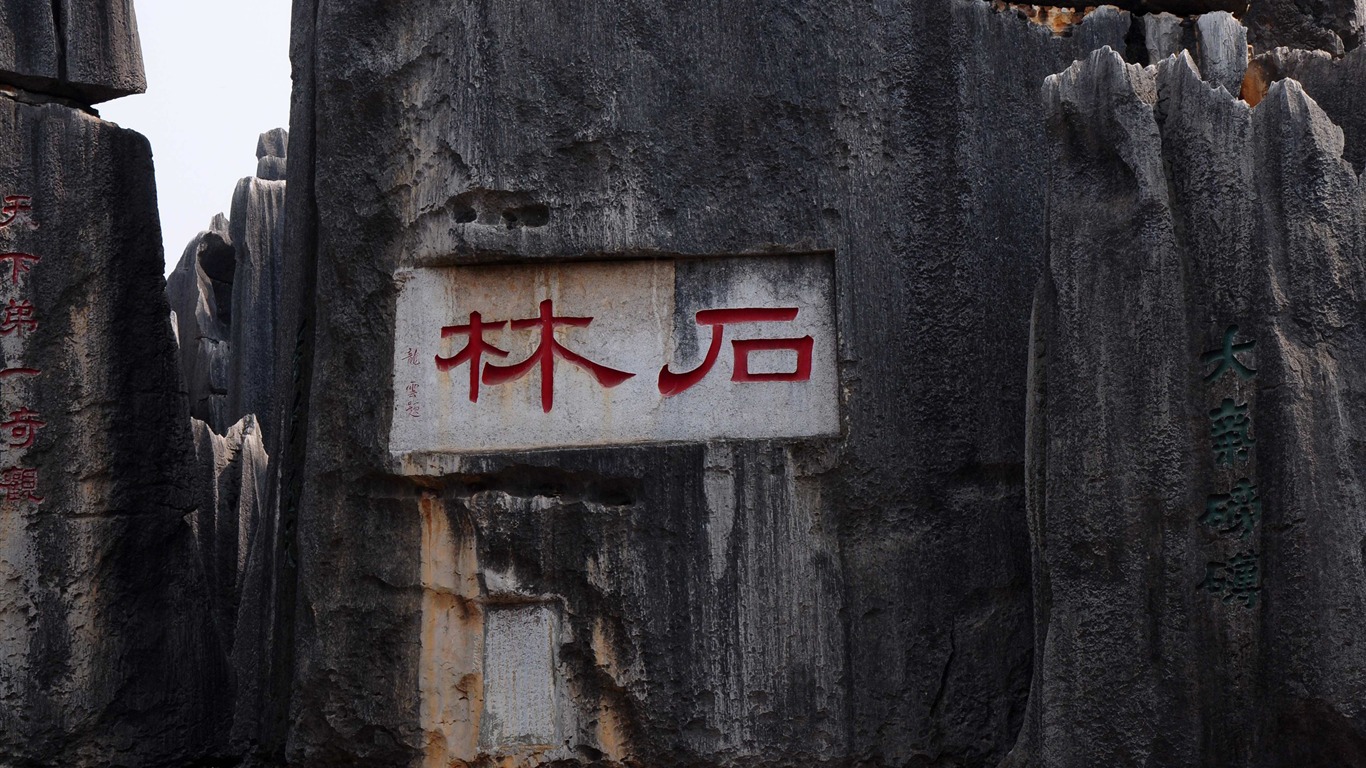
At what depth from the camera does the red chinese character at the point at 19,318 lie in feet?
21.9

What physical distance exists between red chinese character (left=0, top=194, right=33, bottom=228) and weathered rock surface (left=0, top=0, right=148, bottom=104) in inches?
22.1

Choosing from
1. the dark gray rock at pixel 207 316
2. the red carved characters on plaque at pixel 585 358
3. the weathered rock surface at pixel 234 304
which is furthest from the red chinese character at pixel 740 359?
the dark gray rock at pixel 207 316

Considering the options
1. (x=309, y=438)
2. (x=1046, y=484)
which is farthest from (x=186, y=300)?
(x=1046, y=484)

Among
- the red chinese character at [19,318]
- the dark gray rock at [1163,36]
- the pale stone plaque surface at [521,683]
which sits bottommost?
the pale stone plaque surface at [521,683]

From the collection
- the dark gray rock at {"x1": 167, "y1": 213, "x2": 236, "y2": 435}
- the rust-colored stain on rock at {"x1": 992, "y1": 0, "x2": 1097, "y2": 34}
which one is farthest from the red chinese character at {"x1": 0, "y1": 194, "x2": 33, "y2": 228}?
the dark gray rock at {"x1": 167, "y1": 213, "x2": 236, "y2": 435}

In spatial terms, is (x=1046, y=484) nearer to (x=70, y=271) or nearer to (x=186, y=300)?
(x=70, y=271)

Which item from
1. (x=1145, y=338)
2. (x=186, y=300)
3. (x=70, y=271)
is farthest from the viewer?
(x=186, y=300)

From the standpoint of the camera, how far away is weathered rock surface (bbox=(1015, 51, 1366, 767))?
4262 mm

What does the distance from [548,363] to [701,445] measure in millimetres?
645

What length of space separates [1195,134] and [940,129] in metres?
1.31

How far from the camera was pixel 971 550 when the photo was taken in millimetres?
5539

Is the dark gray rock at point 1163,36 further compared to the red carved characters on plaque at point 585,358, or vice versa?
the dark gray rock at point 1163,36

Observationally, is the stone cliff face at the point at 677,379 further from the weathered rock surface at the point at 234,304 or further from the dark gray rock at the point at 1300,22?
the weathered rock surface at the point at 234,304

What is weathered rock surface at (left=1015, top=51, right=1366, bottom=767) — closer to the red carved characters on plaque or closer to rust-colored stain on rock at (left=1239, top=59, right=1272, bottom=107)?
rust-colored stain on rock at (left=1239, top=59, right=1272, bottom=107)
